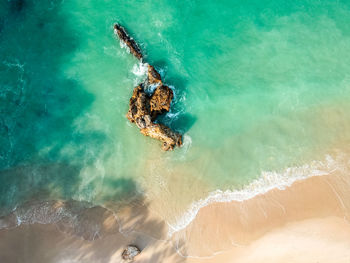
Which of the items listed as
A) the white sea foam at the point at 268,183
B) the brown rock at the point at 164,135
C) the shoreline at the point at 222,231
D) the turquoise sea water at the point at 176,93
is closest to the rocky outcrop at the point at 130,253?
the shoreline at the point at 222,231

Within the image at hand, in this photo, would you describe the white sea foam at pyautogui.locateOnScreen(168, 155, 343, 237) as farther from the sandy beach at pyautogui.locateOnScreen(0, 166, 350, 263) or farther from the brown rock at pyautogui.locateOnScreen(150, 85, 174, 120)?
the brown rock at pyautogui.locateOnScreen(150, 85, 174, 120)

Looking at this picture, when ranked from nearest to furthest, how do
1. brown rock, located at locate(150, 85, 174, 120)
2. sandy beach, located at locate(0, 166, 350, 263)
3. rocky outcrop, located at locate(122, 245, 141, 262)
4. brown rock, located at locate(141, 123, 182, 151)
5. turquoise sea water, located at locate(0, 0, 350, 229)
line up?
rocky outcrop, located at locate(122, 245, 141, 262) < sandy beach, located at locate(0, 166, 350, 263) < brown rock, located at locate(141, 123, 182, 151) < brown rock, located at locate(150, 85, 174, 120) < turquoise sea water, located at locate(0, 0, 350, 229)

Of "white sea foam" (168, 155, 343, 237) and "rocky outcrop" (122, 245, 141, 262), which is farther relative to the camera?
"white sea foam" (168, 155, 343, 237)

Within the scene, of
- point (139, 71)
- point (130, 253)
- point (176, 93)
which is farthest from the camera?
point (139, 71)

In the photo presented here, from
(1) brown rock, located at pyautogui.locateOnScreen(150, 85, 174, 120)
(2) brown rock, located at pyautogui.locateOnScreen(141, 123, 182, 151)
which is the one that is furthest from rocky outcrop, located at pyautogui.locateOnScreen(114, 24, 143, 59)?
(2) brown rock, located at pyautogui.locateOnScreen(141, 123, 182, 151)

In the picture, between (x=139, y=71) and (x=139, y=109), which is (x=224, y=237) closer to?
(x=139, y=109)

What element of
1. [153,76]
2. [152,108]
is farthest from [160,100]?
[153,76]

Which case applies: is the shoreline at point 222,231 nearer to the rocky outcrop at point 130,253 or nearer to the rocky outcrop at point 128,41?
the rocky outcrop at point 130,253
